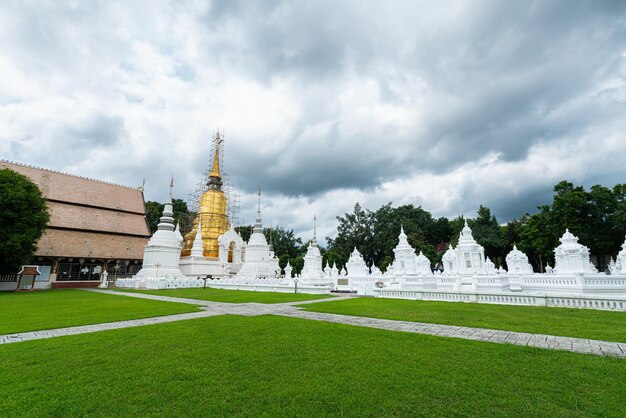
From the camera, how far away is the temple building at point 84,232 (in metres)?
28.5

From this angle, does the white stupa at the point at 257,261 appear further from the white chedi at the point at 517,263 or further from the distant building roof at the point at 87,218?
the white chedi at the point at 517,263

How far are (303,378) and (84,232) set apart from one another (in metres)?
35.4

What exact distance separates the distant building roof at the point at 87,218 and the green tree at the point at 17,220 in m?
5.49

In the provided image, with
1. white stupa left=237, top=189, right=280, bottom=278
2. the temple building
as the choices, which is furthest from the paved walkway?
the temple building

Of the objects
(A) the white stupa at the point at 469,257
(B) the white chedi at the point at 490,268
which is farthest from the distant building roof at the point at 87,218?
(B) the white chedi at the point at 490,268

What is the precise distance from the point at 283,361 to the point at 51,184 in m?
38.8

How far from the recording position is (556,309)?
34.2 ft

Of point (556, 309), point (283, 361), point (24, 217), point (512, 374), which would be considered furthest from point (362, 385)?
point (24, 217)

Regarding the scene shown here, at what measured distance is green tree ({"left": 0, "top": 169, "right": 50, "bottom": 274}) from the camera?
2127 cm

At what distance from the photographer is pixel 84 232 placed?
31.4m

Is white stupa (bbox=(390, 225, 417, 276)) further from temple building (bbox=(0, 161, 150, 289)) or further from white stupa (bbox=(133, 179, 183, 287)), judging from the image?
temple building (bbox=(0, 161, 150, 289))

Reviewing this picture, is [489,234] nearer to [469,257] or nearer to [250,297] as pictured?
[469,257]

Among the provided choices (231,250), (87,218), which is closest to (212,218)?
(231,250)

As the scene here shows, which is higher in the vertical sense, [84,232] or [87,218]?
[87,218]
